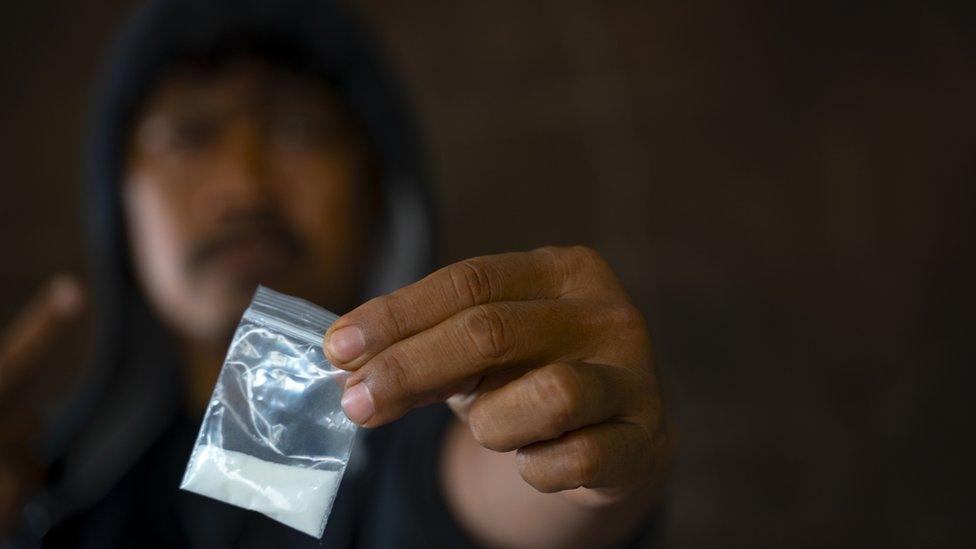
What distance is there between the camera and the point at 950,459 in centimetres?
82

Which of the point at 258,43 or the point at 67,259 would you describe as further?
the point at 67,259

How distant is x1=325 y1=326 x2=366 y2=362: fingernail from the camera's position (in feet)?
0.84

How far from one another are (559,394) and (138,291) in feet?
2.06

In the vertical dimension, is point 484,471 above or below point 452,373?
below

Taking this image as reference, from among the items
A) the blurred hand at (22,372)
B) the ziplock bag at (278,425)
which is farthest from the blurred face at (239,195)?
the ziplock bag at (278,425)

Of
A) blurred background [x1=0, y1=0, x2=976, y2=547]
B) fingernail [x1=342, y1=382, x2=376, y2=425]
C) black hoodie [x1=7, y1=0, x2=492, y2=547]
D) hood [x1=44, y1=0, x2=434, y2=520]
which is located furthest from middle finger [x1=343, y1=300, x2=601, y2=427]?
blurred background [x1=0, y1=0, x2=976, y2=547]

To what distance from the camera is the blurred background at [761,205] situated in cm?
83

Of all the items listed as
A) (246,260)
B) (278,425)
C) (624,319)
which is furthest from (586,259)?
(246,260)

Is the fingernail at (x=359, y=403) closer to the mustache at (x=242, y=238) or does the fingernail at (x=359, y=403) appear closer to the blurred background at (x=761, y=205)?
the mustache at (x=242, y=238)

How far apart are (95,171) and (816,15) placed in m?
0.83

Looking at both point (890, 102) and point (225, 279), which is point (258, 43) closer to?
point (225, 279)

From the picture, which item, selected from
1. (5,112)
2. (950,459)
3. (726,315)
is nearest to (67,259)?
(5,112)

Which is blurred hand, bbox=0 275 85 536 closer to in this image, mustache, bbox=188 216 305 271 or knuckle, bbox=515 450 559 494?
mustache, bbox=188 216 305 271

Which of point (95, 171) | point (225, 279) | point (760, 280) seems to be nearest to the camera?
point (225, 279)
